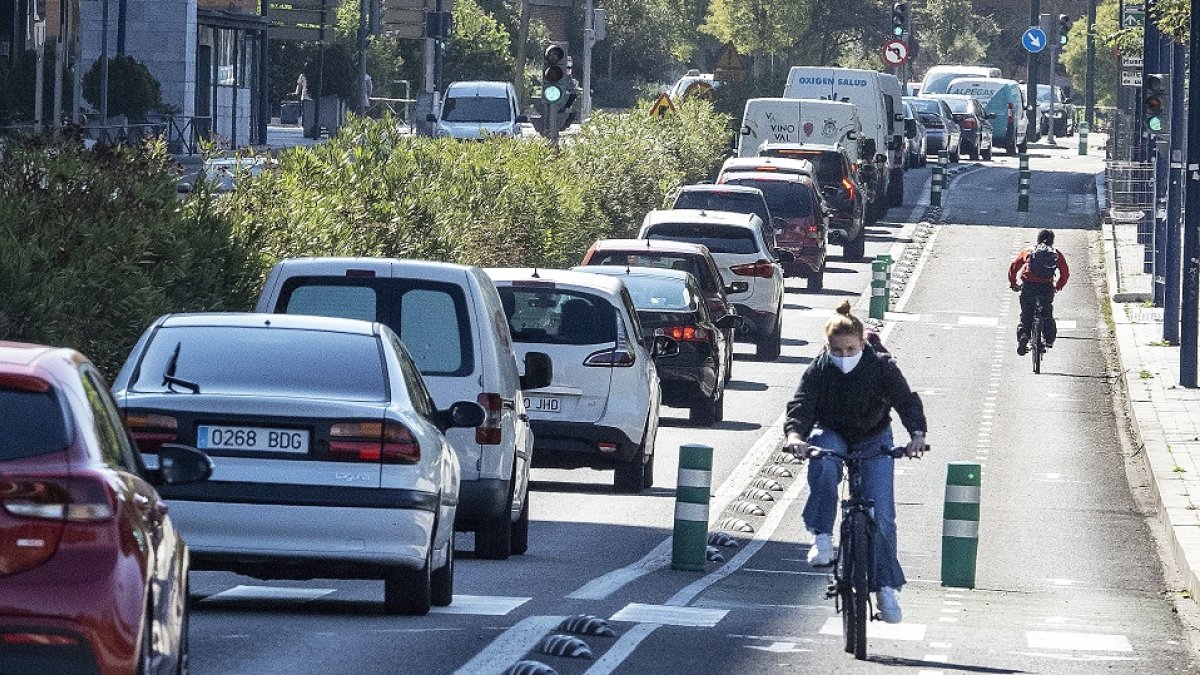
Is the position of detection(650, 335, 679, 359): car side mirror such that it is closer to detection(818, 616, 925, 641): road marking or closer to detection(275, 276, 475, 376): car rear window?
detection(275, 276, 475, 376): car rear window

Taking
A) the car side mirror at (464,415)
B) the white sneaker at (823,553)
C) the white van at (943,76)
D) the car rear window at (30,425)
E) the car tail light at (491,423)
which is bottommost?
the white sneaker at (823,553)

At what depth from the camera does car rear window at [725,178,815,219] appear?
3850cm

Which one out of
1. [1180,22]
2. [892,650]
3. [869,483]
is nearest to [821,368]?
[869,483]

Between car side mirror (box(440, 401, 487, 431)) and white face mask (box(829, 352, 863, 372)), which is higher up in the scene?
white face mask (box(829, 352, 863, 372))

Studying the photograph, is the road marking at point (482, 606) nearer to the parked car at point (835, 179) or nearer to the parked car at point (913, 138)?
the parked car at point (835, 179)

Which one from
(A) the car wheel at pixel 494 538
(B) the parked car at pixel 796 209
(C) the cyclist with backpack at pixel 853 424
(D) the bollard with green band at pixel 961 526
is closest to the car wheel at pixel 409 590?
(C) the cyclist with backpack at pixel 853 424

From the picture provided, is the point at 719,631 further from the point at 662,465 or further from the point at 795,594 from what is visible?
the point at 662,465

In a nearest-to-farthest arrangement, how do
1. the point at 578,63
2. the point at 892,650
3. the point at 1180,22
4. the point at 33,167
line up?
the point at 892,650, the point at 33,167, the point at 1180,22, the point at 578,63

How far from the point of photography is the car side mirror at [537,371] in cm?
1470

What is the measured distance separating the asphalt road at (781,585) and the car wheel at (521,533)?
0.15 meters

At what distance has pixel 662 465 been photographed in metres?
21.8

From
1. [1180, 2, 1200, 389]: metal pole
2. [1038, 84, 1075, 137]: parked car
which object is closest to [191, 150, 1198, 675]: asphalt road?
[1180, 2, 1200, 389]: metal pole

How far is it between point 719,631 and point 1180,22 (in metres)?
20.2

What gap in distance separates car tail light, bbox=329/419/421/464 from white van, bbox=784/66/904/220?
3925 cm
